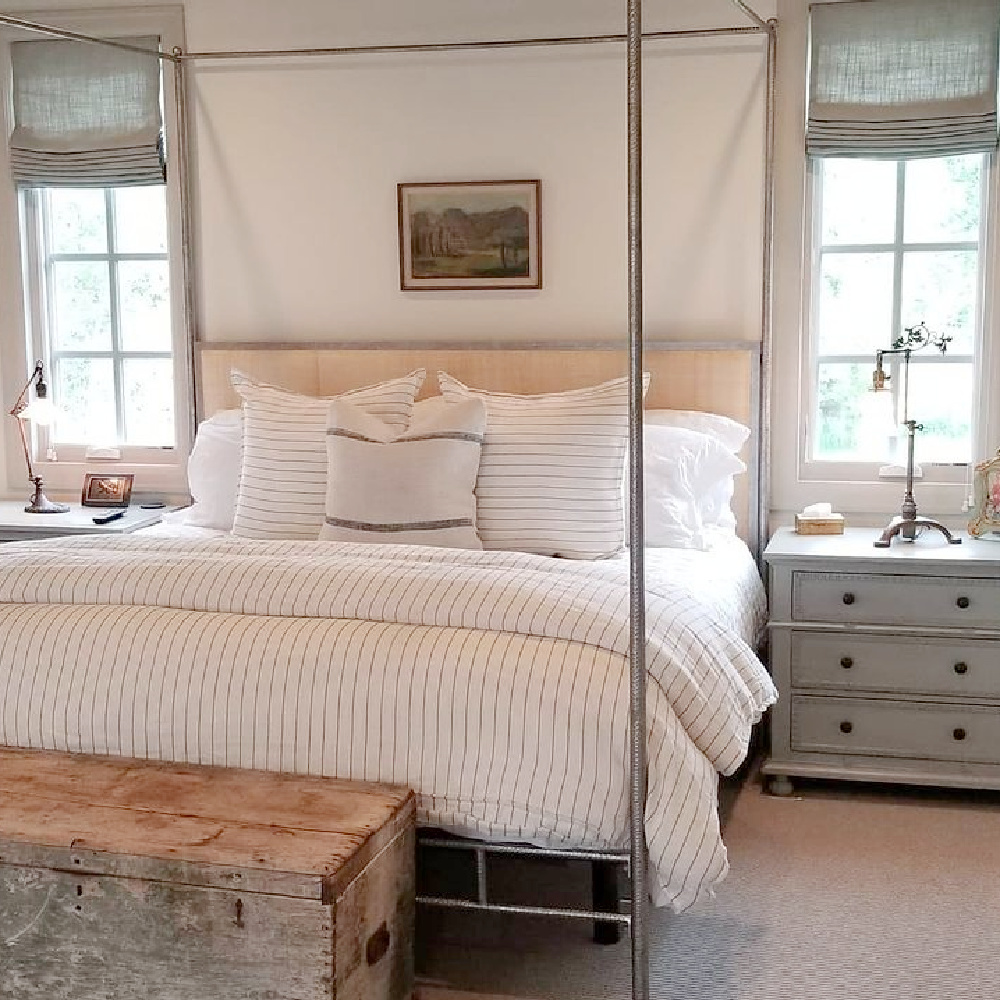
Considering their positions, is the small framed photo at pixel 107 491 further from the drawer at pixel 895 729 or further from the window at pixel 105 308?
the drawer at pixel 895 729

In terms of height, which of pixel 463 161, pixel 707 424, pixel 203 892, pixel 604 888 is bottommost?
pixel 604 888

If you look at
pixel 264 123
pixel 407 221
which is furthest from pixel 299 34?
pixel 407 221

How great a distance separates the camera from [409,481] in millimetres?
3570

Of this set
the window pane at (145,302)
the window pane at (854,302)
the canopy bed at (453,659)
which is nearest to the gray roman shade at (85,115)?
the window pane at (145,302)

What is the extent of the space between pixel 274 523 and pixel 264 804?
60.5 inches

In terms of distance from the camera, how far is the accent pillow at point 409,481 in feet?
11.6

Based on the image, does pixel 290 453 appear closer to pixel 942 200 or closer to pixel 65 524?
pixel 65 524

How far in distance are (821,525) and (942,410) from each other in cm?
57

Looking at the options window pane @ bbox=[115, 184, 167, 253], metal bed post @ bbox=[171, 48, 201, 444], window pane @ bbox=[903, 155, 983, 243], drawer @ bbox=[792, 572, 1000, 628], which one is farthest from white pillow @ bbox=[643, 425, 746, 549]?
window pane @ bbox=[115, 184, 167, 253]

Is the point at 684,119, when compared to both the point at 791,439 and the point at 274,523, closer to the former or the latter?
the point at 791,439

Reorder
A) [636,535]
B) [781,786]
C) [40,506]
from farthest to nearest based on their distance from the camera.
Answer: [40,506]
[781,786]
[636,535]

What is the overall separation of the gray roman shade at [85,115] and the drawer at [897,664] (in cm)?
271

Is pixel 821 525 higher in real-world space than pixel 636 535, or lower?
lower

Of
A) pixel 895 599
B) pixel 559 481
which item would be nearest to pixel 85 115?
pixel 559 481
